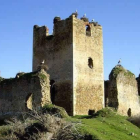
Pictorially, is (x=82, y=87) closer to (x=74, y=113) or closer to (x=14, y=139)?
(x=74, y=113)

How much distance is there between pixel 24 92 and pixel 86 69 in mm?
4456

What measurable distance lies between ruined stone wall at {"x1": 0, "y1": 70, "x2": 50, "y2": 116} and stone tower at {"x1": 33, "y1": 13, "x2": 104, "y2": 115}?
1936 millimetres

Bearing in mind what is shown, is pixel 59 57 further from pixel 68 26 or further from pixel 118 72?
pixel 118 72

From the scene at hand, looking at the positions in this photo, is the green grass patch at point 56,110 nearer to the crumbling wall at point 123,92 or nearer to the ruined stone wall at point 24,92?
the ruined stone wall at point 24,92

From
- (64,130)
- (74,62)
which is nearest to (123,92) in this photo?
(74,62)

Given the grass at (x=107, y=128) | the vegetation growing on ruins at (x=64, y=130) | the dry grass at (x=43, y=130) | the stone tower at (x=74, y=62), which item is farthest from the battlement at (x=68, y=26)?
the dry grass at (x=43, y=130)

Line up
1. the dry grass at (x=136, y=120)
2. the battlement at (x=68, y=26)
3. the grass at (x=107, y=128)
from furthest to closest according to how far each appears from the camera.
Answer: the battlement at (x=68, y=26), the dry grass at (x=136, y=120), the grass at (x=107, y=128)

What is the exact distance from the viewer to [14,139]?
627 inches

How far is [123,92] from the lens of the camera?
27.1 m

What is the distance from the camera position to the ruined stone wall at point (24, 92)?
2217 cm

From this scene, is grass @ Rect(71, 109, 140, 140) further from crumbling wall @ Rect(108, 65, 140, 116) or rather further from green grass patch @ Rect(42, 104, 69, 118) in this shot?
crumbling wall @ Rect(108, 65, 140, 116)

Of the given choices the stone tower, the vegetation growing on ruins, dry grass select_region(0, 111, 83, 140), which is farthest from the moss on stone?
dry grass select_region(0, 111, 83, 140)

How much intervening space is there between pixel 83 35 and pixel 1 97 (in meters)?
6.92

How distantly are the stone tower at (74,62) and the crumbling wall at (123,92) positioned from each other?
107 centimetres
